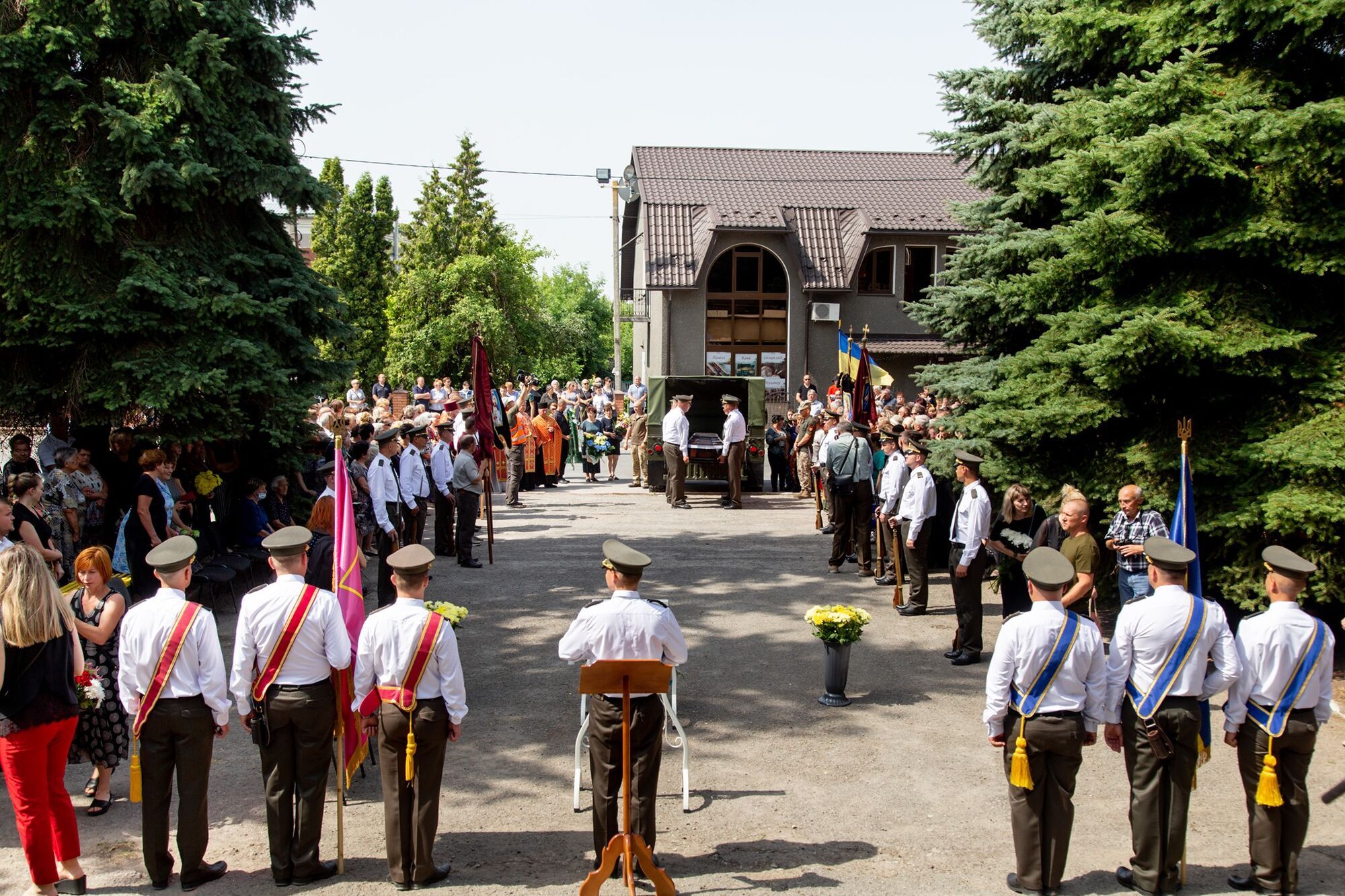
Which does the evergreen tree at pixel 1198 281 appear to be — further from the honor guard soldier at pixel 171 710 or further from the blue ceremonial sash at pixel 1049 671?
the honor guard soldier at pixel 171 710

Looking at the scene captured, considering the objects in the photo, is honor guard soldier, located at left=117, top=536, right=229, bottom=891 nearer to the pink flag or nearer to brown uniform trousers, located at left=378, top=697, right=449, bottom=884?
brown uniform trousers, located at left=378, top=697, right=449, bottom=884

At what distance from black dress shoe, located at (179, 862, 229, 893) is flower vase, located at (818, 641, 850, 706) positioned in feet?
16.6

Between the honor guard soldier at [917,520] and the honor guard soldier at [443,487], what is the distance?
21.0 ft

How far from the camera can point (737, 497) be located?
2134cm

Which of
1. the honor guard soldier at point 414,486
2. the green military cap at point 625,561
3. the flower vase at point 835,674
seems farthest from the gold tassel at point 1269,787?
the honor guard soldier at point 414,486

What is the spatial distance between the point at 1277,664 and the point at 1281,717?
0.30 meters

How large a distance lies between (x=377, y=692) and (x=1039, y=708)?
3694mm

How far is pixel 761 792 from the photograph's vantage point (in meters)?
7.69

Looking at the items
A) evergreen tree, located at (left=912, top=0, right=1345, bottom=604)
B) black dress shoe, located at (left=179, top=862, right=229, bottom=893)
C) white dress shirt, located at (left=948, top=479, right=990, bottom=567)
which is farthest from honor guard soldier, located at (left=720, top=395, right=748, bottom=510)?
black dress shoe, located at (left=179, top=862, right=229, bottom=893)

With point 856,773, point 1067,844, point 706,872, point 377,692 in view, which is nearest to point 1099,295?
point 856,773

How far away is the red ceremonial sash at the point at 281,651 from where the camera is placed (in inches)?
245

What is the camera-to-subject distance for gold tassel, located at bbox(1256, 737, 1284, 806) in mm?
6105

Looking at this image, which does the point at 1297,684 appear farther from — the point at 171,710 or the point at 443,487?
the point at 443,487

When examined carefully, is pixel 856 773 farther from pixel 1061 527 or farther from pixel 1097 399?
pixel 1097 399
